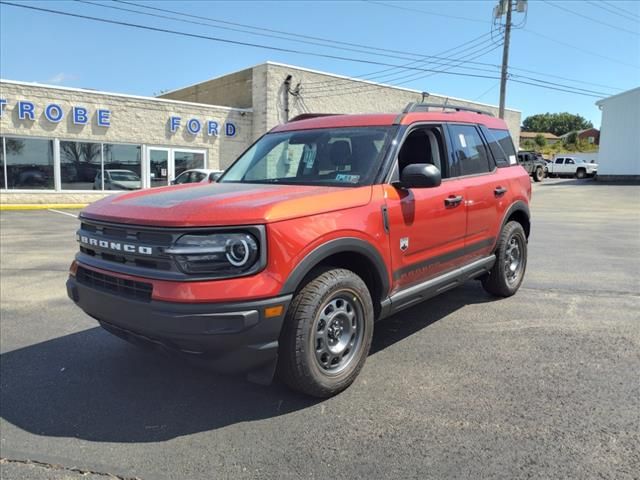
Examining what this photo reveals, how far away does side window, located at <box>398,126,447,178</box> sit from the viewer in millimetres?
4281

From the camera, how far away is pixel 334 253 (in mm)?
3326

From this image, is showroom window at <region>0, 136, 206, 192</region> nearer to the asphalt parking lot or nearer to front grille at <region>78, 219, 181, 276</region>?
the asphalt parking lot

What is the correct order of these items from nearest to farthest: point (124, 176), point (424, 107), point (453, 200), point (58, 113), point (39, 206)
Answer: point (453, 200)
point (424, 107)
point (39, 206)
point (58, 113)
point (124, 176)

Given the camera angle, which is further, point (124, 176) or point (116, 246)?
point (124, 176)

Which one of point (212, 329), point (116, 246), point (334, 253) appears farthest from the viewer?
point (334, 253)

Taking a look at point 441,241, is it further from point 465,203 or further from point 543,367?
point 543,367

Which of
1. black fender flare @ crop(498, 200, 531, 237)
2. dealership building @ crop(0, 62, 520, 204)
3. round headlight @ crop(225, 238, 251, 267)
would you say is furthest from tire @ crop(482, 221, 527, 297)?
dealership building @ crop(0, 62, 520, 204)

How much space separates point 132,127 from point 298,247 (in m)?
19.8

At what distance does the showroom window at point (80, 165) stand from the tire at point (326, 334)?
19097 millimetres

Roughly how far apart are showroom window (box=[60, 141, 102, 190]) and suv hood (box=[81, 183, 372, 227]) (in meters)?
17.9

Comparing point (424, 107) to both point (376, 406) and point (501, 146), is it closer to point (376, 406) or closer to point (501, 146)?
point (501, 146)

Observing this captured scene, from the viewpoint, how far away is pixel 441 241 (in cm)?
434

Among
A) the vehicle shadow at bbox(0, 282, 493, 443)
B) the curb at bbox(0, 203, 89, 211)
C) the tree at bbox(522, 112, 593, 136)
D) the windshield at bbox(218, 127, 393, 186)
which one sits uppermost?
the tree at bbox(522, 112, 593, 136)

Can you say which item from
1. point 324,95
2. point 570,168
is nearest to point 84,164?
point 324,95
